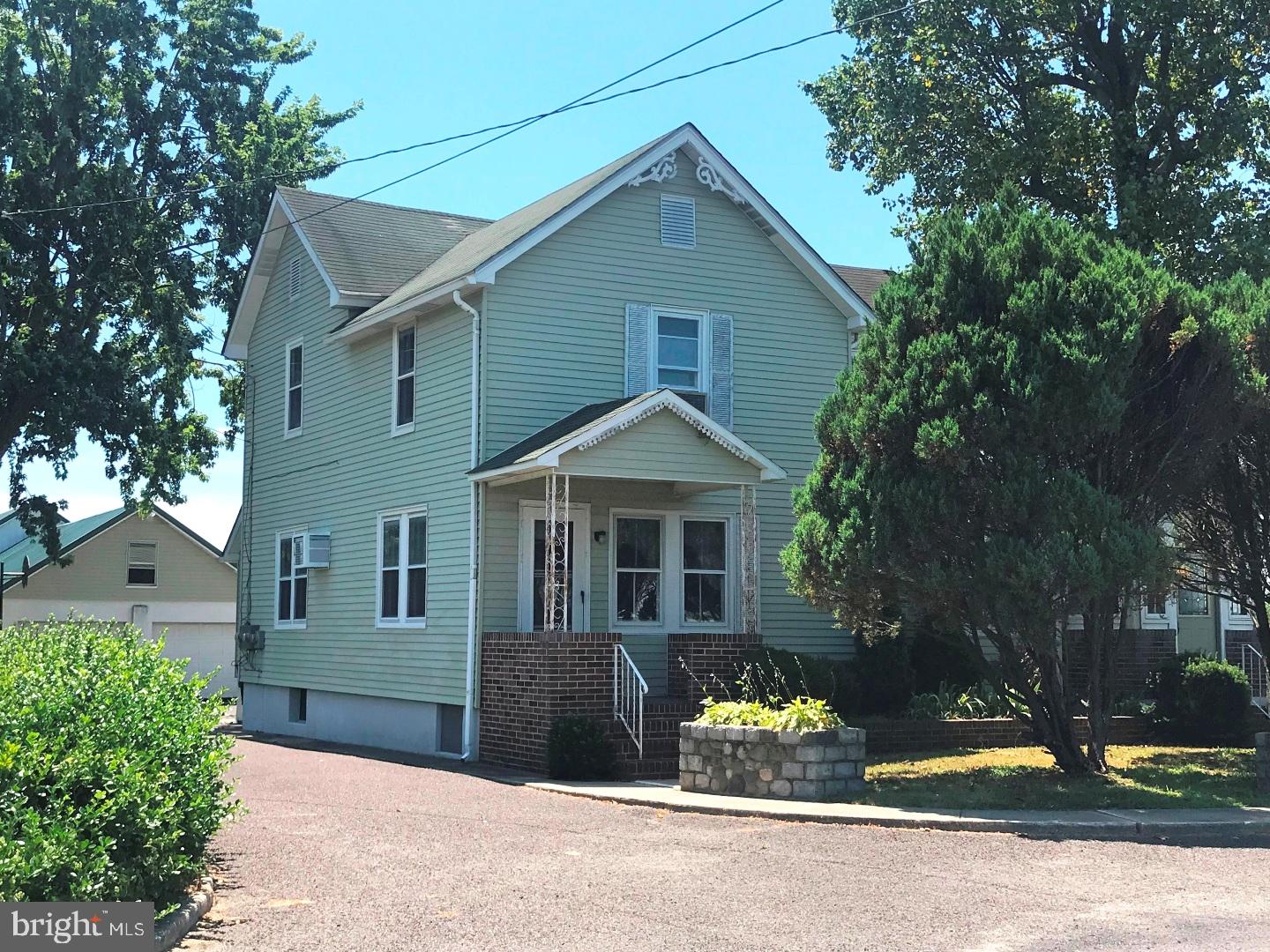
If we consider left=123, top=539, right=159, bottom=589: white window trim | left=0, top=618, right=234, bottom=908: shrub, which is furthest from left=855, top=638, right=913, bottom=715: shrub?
left=123, top=539, right=159, bottom=589: white window trim

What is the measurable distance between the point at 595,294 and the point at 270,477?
323 inches

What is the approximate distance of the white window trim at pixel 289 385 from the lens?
23.4m

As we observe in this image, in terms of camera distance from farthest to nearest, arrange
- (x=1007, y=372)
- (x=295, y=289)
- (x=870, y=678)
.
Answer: (x=295, y=289)
(x=870, y=678)
(x=1007, y=372)

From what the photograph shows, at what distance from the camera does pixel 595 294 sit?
63.9 ft

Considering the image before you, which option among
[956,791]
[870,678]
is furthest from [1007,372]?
[870,678]

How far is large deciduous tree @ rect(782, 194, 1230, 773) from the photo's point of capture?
1302 cm

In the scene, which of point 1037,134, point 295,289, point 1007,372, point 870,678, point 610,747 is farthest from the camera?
point 295,289

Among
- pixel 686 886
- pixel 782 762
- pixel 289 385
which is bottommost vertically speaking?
pixel 686 886

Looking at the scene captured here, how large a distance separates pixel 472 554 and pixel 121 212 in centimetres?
1630

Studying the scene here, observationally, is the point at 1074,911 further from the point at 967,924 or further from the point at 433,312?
the point at 433,312

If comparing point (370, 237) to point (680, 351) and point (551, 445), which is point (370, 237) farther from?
point (551, 445)

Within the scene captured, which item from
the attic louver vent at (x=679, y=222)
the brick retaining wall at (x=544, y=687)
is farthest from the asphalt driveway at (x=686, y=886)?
the attic louver vent at (x=679, y=222)

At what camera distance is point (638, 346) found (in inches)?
778

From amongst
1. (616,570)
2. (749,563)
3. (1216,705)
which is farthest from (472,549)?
(1216,705)
